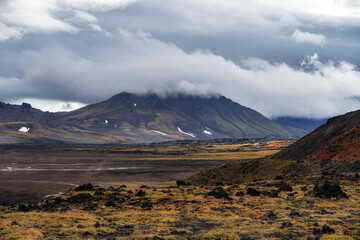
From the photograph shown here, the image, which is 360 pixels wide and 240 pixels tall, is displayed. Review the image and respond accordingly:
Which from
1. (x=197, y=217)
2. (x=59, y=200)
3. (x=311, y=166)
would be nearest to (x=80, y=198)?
(x=59, y=200)

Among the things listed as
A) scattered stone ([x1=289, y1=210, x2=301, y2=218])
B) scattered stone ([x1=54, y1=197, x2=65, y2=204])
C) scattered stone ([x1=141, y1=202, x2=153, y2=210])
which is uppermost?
scattered stone ([x1=289, y1=210, x2=301, y2=218])

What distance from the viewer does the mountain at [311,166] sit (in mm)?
53906

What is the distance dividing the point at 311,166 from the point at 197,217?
38365 millimetres

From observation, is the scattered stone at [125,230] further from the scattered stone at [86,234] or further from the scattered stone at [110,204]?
the scattered stone at [110,204]

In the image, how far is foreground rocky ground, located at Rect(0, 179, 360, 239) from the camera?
20844 millimetres

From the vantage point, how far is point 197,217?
27.1 metres

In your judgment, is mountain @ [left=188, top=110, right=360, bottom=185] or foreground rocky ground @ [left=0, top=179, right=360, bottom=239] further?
mountain @ [left=188, top=110, right=360, bottom=185]

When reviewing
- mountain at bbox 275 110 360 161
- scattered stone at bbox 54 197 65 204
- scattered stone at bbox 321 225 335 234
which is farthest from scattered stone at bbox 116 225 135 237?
mountain at bbox 275 110 360 161

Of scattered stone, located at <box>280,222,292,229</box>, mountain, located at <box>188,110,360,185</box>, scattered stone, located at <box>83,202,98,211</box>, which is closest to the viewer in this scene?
scattered stone, located at <box>280,222,292,229</box>

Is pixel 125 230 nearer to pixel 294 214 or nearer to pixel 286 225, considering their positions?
pixel 286 225

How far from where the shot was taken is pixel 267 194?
3869 centimetres

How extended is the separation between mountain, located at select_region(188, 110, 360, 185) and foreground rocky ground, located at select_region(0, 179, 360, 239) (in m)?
13.9

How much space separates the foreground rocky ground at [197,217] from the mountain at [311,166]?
45.6 ft

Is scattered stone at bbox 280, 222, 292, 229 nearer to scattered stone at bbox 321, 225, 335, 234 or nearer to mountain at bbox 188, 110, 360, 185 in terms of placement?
scattered stone at bbox 321, 225, 335, 234
